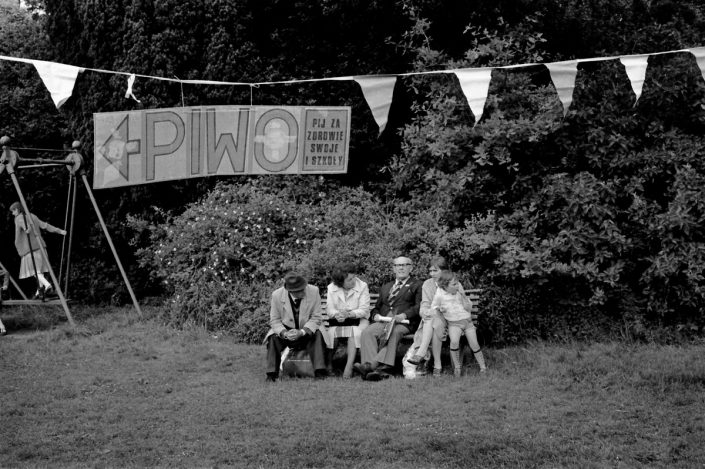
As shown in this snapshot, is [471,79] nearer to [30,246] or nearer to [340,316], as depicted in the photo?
[340,316]

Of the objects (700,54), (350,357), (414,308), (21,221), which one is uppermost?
(700,54)

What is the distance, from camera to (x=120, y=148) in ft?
42.4

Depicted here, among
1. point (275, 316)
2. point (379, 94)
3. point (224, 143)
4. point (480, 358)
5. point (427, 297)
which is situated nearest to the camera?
point (480, 358)

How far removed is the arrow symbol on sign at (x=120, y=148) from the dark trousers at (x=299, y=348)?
438 centimetres

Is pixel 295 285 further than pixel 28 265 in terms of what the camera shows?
No

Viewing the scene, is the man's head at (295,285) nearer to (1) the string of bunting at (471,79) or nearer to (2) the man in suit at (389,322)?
(2) the man in suit at (389,322)

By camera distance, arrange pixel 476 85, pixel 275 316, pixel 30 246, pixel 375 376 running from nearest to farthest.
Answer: pixel 375 376 → pixel 275 316 → pixel 476 85 → pixel 30 246

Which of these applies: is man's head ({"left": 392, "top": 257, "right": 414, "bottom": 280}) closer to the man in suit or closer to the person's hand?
the man in suit

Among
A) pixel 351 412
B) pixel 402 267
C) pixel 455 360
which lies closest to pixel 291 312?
pixel 402 267

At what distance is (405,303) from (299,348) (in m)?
1.29

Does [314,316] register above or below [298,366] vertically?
above

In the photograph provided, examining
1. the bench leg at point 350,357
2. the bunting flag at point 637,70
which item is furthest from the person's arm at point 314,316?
the bunting flag at point 637,70

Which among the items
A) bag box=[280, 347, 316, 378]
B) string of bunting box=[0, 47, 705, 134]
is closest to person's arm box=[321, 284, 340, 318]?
bag box=[280, 347, 316, 378]

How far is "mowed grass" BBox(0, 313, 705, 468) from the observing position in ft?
23.3
